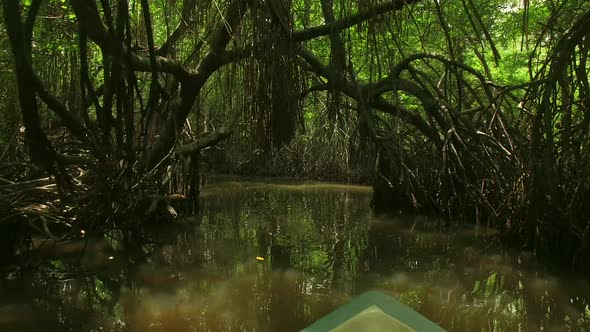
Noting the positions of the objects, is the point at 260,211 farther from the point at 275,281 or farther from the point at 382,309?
the point at 382,309

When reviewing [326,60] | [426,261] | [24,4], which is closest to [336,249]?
[426,261]

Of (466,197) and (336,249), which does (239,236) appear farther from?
(466,197)

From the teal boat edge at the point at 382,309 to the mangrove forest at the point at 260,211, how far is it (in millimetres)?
805

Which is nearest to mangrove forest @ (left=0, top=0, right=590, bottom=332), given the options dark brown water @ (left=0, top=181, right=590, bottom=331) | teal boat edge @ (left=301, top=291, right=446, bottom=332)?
dark brown water @ (left=0, top=181, right=590, bottom=331)

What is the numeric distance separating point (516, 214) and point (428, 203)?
2.08m

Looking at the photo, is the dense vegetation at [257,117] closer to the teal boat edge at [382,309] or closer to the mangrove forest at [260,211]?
the mangrove forest at [260,211]

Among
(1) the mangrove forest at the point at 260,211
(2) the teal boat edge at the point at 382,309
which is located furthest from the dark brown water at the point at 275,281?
(2) the teal boat edge at the point at 382,309

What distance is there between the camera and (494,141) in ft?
19.0

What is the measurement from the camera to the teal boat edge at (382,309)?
3.71 feet

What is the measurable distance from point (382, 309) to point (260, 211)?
6145 mm

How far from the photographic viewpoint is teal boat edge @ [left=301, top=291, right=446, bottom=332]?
3.71ft

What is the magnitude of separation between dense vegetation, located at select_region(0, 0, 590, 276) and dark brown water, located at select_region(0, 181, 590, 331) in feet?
1.21

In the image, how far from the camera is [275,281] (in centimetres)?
359

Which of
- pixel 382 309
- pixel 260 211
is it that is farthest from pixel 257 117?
pixel 260 211
